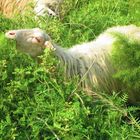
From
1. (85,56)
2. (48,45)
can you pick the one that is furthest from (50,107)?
(85,56)

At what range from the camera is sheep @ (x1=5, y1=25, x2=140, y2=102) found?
4.50 metres

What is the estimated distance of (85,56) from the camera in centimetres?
503

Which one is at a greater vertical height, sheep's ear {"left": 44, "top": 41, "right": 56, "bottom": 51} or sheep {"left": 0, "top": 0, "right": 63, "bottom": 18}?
sheep's ear {"left": 44, "top": 41, "right": 56, "bottom": 51}

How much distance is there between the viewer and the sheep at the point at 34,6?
22.4 feet

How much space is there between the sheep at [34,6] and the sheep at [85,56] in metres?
1.47

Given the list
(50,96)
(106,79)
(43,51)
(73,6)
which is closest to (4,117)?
(50,96)

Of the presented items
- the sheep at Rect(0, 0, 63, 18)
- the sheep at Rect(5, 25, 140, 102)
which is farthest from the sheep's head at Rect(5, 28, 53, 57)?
the sheep at Rect(0, 0, 63, 18)

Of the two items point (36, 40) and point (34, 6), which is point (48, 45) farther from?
point (34, 6)

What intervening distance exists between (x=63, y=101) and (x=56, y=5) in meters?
3.17

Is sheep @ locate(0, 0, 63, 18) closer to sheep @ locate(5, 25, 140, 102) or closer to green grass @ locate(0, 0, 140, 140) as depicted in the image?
sheep @ locate(5, 25, 140, 102)

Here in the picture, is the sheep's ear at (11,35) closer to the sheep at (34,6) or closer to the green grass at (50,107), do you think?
the green grass at (50,107)

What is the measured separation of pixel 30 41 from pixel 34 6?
96.6 inches

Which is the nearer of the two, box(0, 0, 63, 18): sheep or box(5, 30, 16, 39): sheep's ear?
box(5, 30, 16, 39): sheep's ear

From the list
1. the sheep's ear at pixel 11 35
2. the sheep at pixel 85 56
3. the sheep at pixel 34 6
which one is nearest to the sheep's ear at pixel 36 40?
the sheep at pixel 85 56
